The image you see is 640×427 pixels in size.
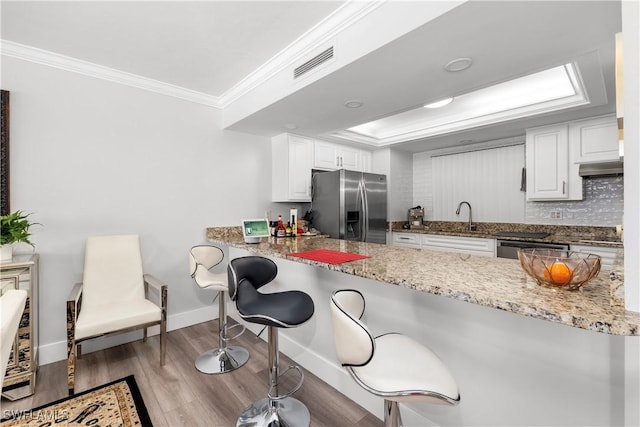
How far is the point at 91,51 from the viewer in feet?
7.61

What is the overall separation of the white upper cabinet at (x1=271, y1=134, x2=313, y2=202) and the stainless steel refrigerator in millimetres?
180

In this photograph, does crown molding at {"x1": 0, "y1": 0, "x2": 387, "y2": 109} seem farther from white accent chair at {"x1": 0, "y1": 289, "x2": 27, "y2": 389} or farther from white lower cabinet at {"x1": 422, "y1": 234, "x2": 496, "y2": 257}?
white lower cabinet at {"x1": 422, "y1": 234, "x2": 496, "y2": 257}

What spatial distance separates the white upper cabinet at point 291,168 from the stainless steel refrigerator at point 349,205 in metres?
0.18

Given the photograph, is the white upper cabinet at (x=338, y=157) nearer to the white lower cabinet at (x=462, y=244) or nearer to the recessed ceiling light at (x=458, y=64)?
the white lower cabinet at (x=462, y=244)

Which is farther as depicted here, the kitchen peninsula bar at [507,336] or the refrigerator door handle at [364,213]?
the refrigerator door handle at [364,213]

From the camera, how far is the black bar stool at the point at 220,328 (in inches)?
87.7

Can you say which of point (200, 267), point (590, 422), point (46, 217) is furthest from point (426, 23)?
point (46, 217)

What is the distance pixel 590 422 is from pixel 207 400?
1.92 m

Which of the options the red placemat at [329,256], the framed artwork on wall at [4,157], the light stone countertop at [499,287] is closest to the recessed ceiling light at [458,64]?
the light stone countertop at [499,287]

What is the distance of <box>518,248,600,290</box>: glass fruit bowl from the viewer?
993mm

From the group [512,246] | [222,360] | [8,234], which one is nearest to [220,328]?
[222,360]

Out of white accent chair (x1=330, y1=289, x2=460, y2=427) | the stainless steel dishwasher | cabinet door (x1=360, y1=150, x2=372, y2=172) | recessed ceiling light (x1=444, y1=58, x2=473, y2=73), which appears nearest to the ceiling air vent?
recessed ceiling light (x1=444, y1=58, x2=473, y2=73)

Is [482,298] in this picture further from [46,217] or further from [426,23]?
[46,217]

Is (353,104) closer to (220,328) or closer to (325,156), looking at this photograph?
(325,156)
